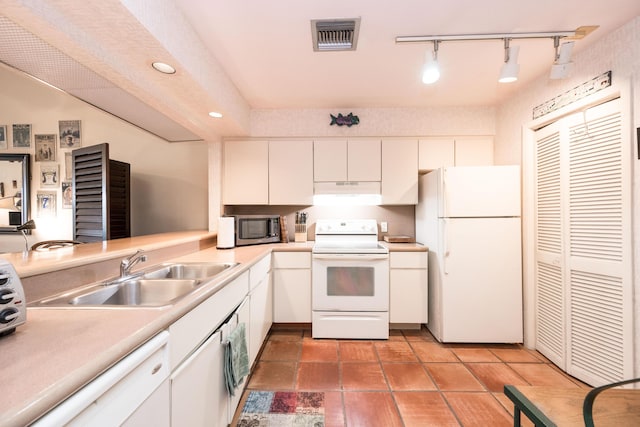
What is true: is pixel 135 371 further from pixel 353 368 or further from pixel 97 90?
pixel 97 90

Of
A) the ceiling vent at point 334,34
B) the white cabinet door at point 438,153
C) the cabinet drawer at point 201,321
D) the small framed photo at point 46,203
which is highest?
the ceiling vent at point 334,34

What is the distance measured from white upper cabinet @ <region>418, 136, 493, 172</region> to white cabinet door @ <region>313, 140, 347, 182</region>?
32.9 inches

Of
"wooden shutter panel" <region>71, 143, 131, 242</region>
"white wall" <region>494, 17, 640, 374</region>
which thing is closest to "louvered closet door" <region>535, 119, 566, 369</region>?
"white wall" <region>494, 17, 640, 374</region>

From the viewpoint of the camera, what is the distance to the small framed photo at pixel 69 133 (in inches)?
138

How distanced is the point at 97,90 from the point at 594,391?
2.86m

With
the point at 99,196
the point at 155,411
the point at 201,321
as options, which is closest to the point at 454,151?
the point at 201,321

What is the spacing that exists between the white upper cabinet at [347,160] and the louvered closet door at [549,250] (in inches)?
56.2

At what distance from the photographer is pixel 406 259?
2.74 metres

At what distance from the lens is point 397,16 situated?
1652 millimetres

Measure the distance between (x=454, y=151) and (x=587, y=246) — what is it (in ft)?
4.79

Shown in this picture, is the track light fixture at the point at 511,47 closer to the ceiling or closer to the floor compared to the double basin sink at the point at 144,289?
closer to the ceiling

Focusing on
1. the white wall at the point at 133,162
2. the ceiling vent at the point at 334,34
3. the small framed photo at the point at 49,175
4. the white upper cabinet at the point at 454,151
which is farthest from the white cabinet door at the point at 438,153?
the small framed photo at the point at 49,175

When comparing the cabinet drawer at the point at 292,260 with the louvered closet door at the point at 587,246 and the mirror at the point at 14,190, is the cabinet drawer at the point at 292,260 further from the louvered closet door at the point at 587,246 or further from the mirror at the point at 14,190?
the mirror at the point at 14,190

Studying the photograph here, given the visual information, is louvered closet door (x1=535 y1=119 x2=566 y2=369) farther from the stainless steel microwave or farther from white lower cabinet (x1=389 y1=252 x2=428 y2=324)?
the stainless steel microwave
